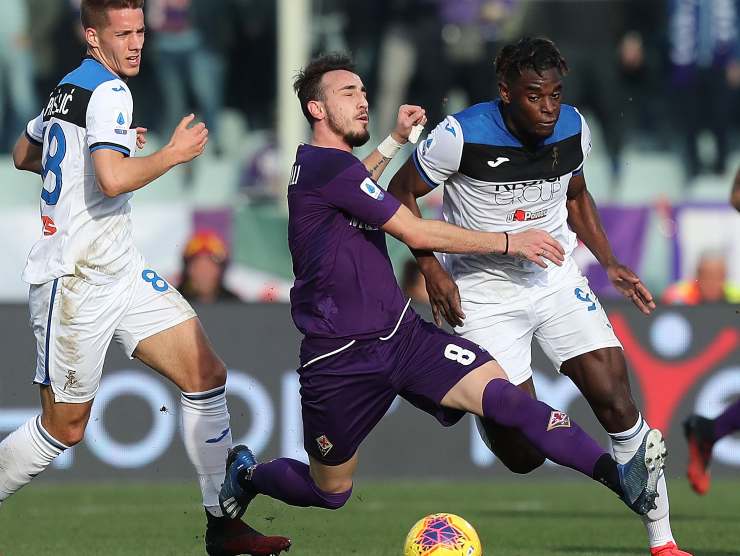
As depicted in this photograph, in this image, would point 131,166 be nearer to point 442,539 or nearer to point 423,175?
point 423,175

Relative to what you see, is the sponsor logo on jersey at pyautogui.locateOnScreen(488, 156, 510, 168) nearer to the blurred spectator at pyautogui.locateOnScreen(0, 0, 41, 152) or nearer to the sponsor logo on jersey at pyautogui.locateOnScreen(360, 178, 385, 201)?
the sponsor logo on jersey at pyautogui.locateOnScreen(360, 178, 385, 201)

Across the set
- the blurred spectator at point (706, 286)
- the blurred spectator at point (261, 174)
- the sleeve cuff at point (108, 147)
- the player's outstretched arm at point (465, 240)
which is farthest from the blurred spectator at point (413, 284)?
the sleeve cuff at point (108, 147)

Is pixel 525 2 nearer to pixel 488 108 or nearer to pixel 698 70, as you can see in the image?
pixel 698 70

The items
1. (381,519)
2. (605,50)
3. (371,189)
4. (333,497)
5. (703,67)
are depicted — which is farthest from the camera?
(605,50)

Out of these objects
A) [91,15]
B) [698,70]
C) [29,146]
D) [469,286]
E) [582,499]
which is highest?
[91,15]

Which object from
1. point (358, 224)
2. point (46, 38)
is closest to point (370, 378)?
point (358, 224)

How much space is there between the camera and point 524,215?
7957mm

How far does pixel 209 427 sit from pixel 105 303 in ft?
2.68

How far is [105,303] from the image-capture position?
750cm

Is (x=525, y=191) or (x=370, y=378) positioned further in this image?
(x=525, y=191)

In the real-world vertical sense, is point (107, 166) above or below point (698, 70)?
above

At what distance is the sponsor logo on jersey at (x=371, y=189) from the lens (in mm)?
7020

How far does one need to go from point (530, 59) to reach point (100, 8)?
6.54ft

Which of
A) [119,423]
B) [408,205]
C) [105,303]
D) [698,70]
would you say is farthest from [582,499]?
[698,70]
